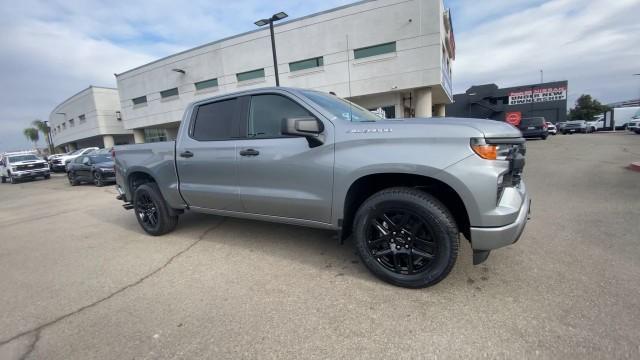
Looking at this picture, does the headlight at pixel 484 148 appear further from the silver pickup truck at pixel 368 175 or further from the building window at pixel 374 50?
the building window at pixel 374 50

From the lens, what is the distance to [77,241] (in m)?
4.67

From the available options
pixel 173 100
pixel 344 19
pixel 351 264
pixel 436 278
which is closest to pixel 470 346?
pixel 436 278

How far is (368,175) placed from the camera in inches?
104

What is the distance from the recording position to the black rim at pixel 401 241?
251 centimetres

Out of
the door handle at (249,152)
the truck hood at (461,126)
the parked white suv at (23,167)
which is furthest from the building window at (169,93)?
the truck hood at (461,126)

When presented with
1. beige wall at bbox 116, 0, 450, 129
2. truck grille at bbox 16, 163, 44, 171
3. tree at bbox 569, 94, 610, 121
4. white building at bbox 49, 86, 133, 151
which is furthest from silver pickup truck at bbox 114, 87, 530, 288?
tree at bbox 569, 94, 610, 121

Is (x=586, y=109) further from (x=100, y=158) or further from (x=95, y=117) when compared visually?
(x=95, y=117)

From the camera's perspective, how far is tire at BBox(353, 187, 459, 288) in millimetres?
2395

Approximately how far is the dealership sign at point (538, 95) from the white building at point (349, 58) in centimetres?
2524

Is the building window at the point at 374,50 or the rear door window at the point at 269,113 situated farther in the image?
the building window at the point at 374,50

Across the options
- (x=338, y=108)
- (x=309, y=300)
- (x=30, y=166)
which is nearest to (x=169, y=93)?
(x=30, y=166)

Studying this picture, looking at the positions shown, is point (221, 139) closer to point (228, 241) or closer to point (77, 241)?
point (228, 241)

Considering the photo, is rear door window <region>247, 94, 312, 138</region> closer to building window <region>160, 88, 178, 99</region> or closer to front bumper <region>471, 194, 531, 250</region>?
front bumper <region>471, 194, 531, 250</region>

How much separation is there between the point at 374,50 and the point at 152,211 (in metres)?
17.5
